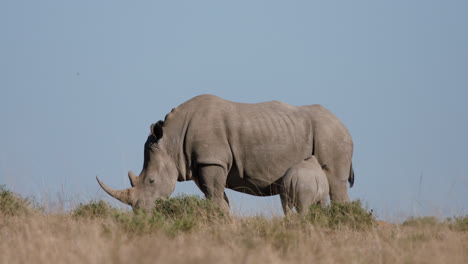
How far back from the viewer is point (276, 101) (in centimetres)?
1274

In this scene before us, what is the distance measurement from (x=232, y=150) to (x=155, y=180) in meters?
1.41

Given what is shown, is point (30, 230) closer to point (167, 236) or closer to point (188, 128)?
point (167, 236)

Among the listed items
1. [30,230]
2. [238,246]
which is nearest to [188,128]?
[30,230]

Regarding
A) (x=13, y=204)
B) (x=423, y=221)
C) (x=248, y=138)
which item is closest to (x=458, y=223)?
(x=423, y=221)

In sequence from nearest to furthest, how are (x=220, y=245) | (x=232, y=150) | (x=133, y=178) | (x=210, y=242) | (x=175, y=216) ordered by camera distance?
(x=220, y=245)
(x=210, y=242)
(x=175, y=216)
(x=232, y=150)
(x=133, y=178)

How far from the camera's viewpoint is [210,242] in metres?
7.12

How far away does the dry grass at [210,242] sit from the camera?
5.70 m

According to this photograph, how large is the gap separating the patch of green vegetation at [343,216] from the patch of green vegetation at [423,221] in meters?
0.57

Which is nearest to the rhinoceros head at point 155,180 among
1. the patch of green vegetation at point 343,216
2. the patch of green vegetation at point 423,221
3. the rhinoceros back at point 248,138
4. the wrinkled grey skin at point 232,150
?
the wrinkled grey skin at point 232,150

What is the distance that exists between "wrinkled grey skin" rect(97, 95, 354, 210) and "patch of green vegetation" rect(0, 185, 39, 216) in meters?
1.50

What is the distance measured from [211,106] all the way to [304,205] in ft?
8.28

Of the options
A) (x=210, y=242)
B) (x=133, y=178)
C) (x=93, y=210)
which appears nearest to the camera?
(x=210, y=242)

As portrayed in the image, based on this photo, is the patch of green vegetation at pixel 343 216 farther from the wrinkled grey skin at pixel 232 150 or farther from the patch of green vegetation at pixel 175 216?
the wrinkled grey skin at pixel 232 150

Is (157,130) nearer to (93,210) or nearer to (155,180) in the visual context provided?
(155,180)
